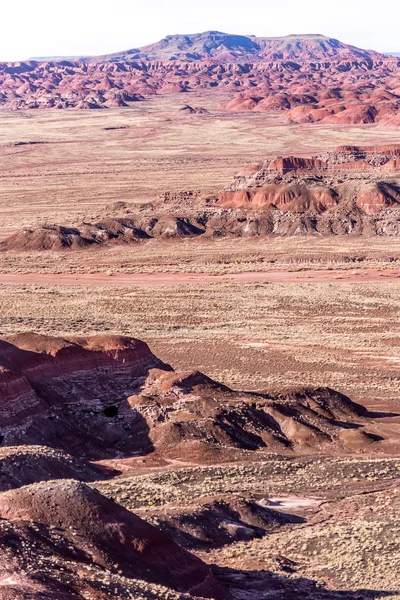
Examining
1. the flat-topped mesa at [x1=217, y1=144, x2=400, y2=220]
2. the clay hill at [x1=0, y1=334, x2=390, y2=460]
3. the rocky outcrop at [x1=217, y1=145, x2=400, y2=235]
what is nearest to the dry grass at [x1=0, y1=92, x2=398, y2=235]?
the flat-topped mesa at [x1=217, y1=144, x2=400, y2=220]

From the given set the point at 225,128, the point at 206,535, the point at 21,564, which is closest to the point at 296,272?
the point at 206,535

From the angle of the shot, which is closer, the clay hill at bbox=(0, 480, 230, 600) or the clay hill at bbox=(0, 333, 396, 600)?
the clay hill at bbox=(0, 480, 230, 600)

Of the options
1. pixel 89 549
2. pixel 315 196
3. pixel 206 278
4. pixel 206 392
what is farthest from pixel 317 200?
pixel 89 549

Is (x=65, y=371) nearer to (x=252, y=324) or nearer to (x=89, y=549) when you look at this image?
(x=89, y=549)

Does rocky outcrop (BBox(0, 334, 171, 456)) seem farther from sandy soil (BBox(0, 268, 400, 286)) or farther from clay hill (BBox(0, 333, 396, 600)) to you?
sandy soil (BBox(0, 268, 400, 286))

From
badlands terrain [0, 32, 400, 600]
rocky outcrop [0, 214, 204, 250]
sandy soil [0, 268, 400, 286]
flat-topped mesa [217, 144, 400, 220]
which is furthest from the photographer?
flat-topped mesa [217, 144, 400, 220]

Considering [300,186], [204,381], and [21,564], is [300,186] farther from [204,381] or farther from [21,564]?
[21,564]
